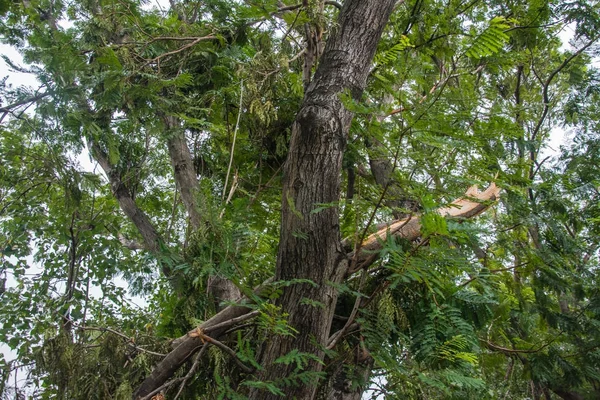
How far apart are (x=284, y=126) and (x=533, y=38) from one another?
2.43 meters

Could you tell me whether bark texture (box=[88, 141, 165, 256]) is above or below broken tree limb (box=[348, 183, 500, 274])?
above

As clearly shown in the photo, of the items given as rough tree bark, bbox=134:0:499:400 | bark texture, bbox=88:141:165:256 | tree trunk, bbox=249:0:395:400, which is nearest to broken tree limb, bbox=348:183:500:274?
rough tree bark, bbox=134:0:499:400

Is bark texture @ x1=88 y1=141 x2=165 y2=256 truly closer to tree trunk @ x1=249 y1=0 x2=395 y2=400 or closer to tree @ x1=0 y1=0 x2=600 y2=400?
tree @ x1=0 y1=0 x2=600 y2=400

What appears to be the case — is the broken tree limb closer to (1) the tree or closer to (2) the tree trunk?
(1) the tree

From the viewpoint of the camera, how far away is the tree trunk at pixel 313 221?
1.73m

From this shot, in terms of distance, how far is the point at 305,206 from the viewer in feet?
6.05

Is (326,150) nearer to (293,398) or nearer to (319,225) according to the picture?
(319,225)

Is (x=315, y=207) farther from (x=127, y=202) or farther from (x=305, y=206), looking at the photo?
(x=127, y=202)

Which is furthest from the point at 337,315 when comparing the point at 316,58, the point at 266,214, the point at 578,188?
the point at 578,188

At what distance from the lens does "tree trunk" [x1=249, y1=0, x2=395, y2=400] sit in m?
1.73

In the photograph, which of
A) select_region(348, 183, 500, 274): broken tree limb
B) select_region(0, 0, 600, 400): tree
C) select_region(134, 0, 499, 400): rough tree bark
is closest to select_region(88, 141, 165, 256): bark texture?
select_region(0, 0, 600, 400): tree

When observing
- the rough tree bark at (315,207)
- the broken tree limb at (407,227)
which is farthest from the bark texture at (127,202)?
the broken tree limb at (407,227)

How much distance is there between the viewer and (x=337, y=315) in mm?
2158

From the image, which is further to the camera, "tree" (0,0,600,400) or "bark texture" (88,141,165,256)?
"bark texture" (88,141,165,256)
